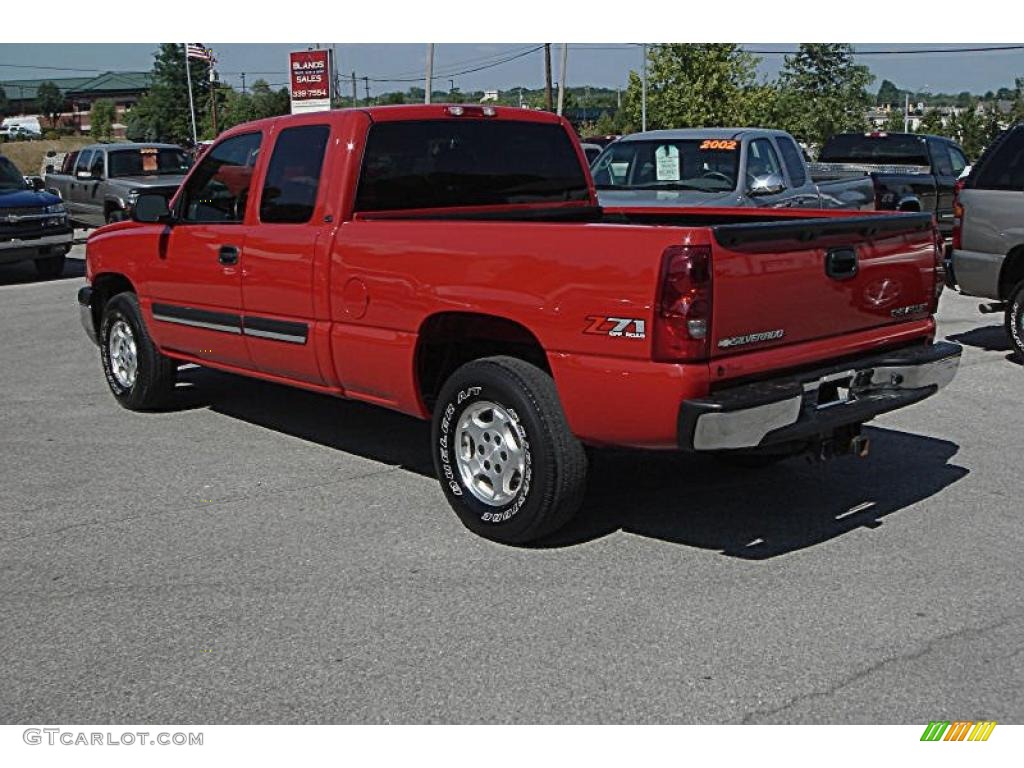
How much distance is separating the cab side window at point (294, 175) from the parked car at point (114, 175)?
44.4 feet

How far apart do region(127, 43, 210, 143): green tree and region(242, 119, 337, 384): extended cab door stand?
81.3 metres

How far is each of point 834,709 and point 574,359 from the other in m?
1.80

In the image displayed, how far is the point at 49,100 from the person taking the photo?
132 meters

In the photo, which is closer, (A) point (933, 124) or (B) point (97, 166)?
(B) point (97, 166)

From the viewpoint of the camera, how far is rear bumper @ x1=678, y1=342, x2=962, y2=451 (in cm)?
474

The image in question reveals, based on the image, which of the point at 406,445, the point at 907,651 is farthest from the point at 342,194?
the point at 907,651

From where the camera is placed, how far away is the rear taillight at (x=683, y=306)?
4652 millimetres

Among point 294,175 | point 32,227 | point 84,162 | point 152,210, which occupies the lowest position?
point 32,227

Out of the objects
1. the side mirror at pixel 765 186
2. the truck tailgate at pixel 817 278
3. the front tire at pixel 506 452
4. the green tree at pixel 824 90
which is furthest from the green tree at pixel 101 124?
the truck tailgate at pixel 817 278

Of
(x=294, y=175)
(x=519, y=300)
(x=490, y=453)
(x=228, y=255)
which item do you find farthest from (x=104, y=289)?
(x=519, y=300)

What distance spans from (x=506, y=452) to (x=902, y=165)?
52.5ft

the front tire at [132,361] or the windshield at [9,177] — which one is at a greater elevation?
the windshield at [9,177]

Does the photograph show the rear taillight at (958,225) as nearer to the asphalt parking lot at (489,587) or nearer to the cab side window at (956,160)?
the asphalt parking lot at (489,587)

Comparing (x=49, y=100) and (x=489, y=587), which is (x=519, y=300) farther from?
(x=49, y=100)
